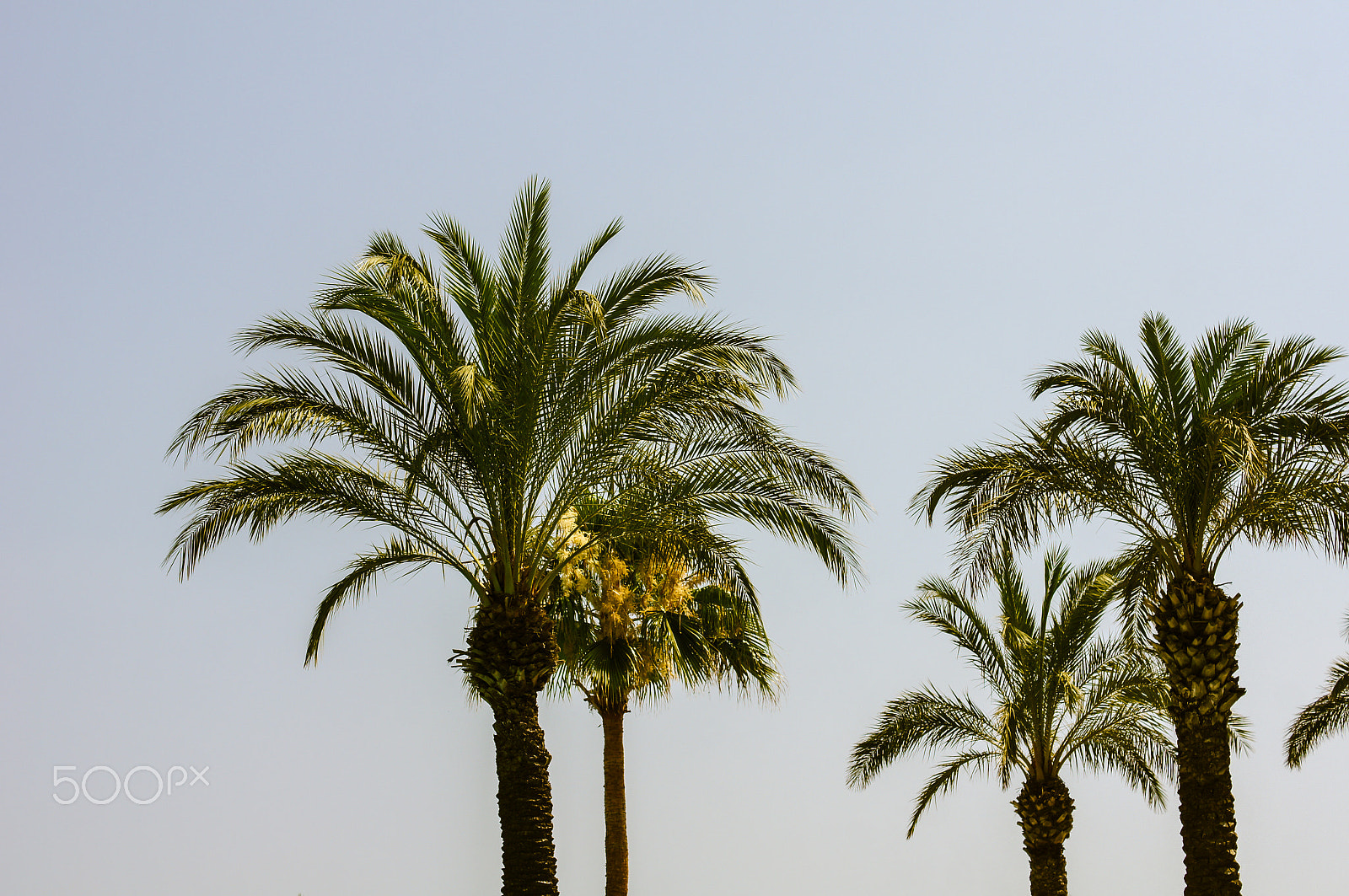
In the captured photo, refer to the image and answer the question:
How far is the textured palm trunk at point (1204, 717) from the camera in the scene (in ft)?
56.0

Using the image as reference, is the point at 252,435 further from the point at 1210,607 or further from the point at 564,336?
the point at 1210,607

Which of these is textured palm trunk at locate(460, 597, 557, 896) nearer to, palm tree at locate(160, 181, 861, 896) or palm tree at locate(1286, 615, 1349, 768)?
palm tree at locate(160, 181, 861, 896)

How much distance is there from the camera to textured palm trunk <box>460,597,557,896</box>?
50.8 ft

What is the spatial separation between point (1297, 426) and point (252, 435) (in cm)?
1158

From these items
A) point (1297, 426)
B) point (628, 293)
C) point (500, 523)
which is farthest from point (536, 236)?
point (1297, 426)

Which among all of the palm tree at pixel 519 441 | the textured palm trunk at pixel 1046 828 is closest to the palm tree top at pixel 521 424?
the palm tree at pixel 519 441

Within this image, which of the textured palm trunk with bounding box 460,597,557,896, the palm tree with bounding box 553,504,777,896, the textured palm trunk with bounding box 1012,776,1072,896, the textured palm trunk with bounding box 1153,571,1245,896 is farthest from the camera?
the textured palm trunk with bounding box 1012,776,1072,896

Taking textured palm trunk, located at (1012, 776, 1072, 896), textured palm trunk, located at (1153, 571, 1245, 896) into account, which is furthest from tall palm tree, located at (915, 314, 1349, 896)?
textured palm trunk, located at (1012, 776, 1072, 896)

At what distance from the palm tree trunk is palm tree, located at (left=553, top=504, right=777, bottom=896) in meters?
0.01

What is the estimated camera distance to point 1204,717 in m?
17.3

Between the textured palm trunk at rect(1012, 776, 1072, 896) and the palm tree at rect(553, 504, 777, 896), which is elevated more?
the palm tree at rect(553, 504, 777, 896)

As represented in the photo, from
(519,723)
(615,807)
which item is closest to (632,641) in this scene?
(615,807)

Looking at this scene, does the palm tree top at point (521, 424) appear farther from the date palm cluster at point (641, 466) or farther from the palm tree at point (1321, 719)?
the palm tree at point (1321, 719)

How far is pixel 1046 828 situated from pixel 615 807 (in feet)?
26.3
